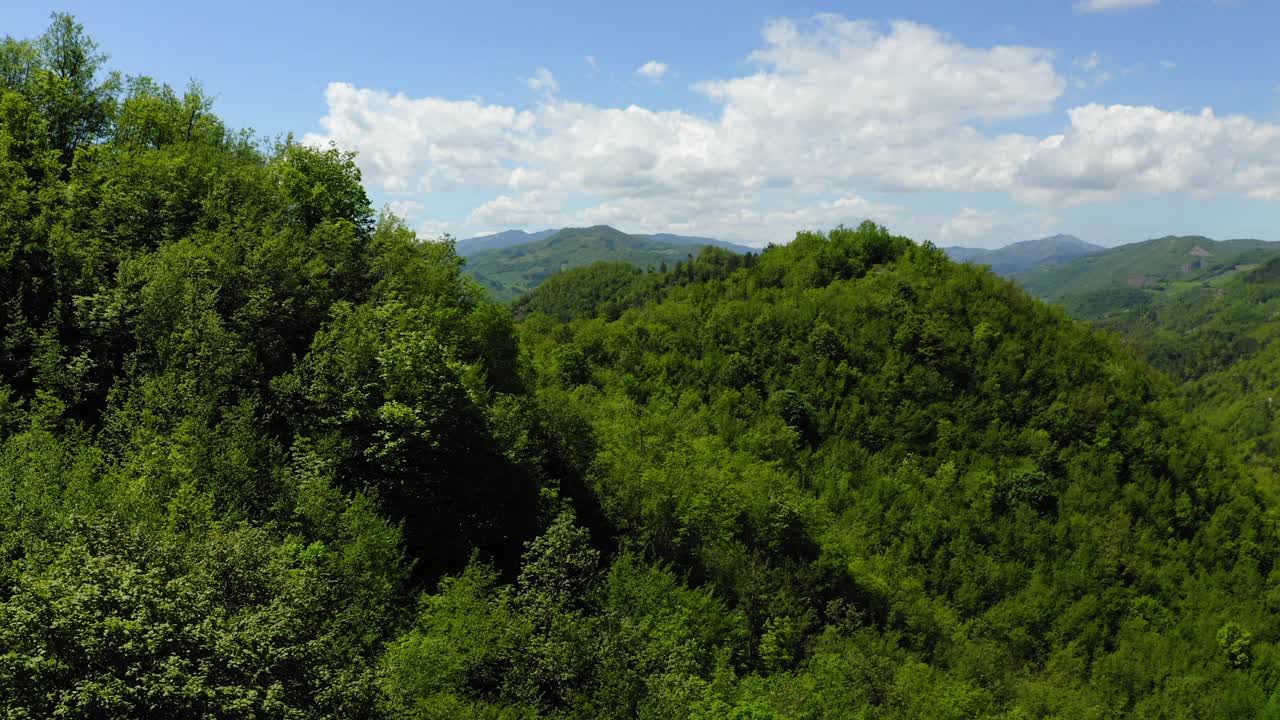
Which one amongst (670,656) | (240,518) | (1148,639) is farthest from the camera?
(1148,639)

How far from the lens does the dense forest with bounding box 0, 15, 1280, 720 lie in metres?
17.9

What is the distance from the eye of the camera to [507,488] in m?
38.7

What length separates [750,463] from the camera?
62969 mm

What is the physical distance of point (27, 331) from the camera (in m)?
32.2

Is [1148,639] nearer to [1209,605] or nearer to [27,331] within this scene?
[1209,605]

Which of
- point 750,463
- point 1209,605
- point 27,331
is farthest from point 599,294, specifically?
point 27,331

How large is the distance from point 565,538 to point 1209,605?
71.1 metres

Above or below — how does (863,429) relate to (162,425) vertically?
below

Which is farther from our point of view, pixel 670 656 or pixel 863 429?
pixel 863 429

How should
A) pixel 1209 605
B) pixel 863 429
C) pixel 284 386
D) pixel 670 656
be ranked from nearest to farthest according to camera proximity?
pixel 670 656, pixel 284 386, pixel 1209 605, pixel 863 429

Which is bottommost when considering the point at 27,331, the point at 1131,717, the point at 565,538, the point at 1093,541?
the point at 1131,717

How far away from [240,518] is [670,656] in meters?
17.3

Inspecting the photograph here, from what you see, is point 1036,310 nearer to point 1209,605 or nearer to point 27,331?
point 1209,605

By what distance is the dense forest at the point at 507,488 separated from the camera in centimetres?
1792
